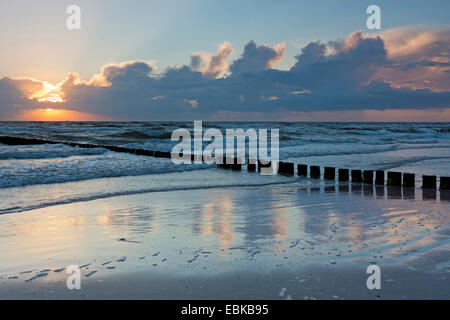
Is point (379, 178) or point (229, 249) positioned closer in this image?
point (229, 249)

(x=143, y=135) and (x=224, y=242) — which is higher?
(x=143, y=135)

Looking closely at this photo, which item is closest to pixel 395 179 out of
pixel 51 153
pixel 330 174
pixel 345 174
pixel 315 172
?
pixel 345 174

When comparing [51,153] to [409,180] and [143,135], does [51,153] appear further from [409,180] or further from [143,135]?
[143,135]

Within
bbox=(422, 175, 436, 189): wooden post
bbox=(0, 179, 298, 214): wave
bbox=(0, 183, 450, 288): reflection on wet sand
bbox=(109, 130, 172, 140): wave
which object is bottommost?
bbox=(0, 179, 298, 214): wave

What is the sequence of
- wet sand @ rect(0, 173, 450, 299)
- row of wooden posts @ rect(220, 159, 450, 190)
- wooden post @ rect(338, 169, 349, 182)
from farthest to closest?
wooden post @ rect(338, 169, 349, 182) < row of wooden posts @ rect(220, 159, 450, 190) < wet sand @ rect(0, 173, 450, 299)

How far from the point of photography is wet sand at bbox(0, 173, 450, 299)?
405cm

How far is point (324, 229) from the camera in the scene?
21.3 ft

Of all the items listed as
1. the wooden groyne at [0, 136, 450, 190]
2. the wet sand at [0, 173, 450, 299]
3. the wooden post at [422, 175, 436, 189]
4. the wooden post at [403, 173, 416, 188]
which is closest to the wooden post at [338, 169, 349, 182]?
the wooden groyne at [0, 136, 450, 190]

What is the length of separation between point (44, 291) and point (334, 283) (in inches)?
111

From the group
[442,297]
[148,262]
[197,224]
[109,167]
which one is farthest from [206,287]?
[109,167]

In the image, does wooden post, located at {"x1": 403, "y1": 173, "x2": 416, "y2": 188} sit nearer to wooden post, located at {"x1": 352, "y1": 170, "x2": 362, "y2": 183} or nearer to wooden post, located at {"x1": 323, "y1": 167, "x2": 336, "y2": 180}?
wooden post, located at {"x1": 352, "y1": 170, "x2": 362, "y2": 183}

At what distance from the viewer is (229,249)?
5391mm

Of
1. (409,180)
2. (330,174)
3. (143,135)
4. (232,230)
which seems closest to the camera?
(232,230)

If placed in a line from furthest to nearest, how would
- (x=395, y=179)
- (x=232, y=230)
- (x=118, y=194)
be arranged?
(x=395, y=179)
(x=118, y=194)
(x=232, y=230)
